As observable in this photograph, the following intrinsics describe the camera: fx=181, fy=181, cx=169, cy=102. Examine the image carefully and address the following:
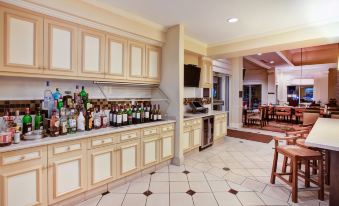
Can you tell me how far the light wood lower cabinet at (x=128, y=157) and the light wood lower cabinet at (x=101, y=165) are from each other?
0.09 meters

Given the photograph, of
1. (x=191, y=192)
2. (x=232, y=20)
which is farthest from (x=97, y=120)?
(x=232, y=20)

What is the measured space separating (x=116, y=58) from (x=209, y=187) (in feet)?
7.60

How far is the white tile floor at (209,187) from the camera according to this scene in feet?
7.24

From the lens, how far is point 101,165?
2.30 m

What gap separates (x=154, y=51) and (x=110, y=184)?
230 cm

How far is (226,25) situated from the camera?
A: 323 centimetres

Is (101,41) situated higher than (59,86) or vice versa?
(101,41)

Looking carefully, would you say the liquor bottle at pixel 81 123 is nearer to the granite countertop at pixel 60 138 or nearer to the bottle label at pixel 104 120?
the granite countertop at pixel 60 138

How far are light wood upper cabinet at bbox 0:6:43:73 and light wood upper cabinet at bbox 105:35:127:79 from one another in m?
0.84

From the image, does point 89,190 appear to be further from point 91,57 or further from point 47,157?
point 91,57

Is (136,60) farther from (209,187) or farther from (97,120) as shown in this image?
(209,187)

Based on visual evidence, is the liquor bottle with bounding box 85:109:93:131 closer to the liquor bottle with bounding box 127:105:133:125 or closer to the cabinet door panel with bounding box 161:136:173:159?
the liquor bottle with bounding box 127:105:133:125

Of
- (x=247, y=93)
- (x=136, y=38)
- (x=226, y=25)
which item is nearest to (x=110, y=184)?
(x=136, y=38)


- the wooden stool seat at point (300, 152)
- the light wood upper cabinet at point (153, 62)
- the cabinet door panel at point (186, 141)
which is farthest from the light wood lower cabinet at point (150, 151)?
the wooden stool seat at point (300, 152)
